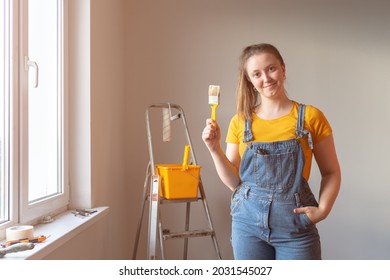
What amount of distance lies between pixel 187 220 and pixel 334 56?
1.37 m

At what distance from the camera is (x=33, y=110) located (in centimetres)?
158

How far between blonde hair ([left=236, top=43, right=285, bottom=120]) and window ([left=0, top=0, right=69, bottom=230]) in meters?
0.76

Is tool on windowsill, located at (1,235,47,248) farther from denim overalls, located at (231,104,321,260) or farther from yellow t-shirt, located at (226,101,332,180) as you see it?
yellow t-shirt, located at (226,101,332,180)

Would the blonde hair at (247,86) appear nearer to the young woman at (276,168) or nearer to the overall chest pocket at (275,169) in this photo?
the young woman at (276,168)

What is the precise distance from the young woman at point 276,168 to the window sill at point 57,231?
23.5 inches

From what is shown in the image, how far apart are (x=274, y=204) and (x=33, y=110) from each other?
1031mm

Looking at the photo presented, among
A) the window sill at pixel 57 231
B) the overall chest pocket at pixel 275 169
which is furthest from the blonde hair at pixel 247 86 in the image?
the window sill at pixel 57 231

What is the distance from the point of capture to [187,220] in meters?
2.29

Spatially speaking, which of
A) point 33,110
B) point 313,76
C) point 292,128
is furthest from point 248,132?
point 313,76

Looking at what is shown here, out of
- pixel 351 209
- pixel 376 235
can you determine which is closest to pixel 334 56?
pixel 351 209

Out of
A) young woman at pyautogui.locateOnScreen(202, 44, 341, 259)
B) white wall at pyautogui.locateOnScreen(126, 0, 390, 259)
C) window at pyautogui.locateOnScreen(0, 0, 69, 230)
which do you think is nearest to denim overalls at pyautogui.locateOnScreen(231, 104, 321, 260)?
young woman at pyautogui.locateOnScreen(202, 44, 341, 259)

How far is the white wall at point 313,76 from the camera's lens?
2473mm

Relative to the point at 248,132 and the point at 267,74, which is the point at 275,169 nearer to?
the point at 248,132
